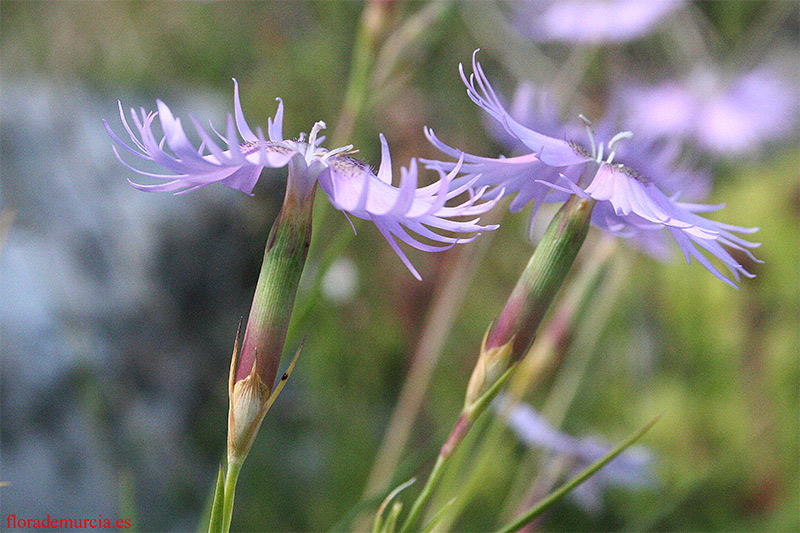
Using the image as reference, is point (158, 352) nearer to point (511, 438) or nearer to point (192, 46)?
point (511, 438)

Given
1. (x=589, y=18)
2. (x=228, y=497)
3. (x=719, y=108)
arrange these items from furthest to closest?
(x=719, y=108) → (x=589, y=18) → (x=228, y=497)

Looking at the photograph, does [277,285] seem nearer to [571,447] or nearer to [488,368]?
[488,368]

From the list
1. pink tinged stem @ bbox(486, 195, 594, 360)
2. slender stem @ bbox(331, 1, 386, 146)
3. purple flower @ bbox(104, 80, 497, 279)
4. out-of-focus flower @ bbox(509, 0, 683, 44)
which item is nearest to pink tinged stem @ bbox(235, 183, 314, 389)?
purple flower @ bbox(104, 80, 497, 279)

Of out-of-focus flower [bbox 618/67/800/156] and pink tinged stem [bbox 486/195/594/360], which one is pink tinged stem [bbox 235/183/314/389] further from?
out-of-focus flower [bbox 618/67/800/156]

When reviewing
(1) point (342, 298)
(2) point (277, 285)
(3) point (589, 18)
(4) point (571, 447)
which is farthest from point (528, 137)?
(3) point (589, 18)

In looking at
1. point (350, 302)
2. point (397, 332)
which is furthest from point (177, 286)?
point (397, 332)

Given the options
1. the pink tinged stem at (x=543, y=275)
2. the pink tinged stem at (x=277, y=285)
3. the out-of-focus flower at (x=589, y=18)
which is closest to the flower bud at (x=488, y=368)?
the pink tinged stem at (x=543, y=275)
